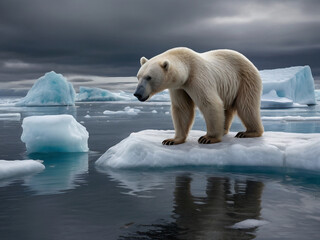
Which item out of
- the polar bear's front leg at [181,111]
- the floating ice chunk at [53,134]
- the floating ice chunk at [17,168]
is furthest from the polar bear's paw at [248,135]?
the floating ice chunk at [53,134]

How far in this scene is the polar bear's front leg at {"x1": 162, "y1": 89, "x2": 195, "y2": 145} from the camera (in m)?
6.44

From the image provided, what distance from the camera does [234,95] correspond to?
6680 mm

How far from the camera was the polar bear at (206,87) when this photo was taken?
5719 millimetres

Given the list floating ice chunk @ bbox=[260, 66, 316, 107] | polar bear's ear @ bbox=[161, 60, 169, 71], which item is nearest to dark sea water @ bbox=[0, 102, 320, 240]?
polar bear's ear @ bbox=[161, 60, 169, 71]

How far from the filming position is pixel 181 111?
6465 millimetres

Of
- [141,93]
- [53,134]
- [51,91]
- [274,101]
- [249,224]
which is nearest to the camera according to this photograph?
[249,224]

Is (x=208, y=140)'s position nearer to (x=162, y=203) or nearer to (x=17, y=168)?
(x=162, y=203)

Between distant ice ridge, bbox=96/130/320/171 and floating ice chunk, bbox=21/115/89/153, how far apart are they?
3257 mm

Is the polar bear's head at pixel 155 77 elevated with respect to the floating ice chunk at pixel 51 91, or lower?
lower

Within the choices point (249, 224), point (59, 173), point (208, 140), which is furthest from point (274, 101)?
point (249, 224)

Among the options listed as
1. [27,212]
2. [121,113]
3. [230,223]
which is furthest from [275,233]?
[121,113]

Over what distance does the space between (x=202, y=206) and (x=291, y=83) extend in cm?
3697

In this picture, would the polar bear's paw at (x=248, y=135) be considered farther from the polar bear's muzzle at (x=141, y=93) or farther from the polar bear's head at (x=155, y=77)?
the polar bear's muzzle at (x=141, y=93)

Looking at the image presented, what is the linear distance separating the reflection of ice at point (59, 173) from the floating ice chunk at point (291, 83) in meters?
30.2
